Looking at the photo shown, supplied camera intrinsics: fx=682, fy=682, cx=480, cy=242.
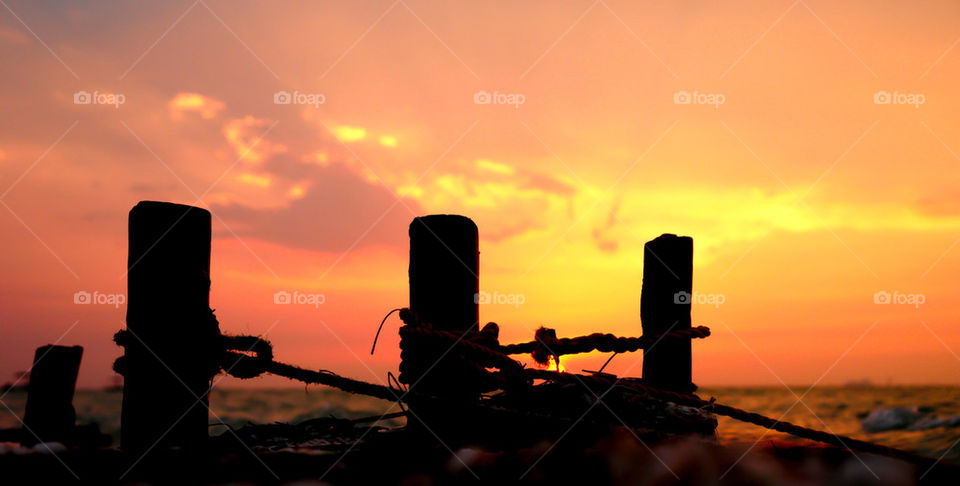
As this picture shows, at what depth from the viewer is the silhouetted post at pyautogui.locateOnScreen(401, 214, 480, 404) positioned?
4465 millimetres

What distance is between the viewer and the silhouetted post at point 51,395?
456 centimetres

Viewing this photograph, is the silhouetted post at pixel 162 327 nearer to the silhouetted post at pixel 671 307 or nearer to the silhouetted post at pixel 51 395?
the silhouetted post at pixel 51 395

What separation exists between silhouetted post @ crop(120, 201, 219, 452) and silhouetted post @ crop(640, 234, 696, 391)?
3.20m

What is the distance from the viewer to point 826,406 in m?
22.4

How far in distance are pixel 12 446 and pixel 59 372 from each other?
85cm

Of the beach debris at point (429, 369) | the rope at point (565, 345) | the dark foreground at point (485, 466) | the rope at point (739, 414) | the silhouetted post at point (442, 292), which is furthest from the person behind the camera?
the rope at point (565, 345)

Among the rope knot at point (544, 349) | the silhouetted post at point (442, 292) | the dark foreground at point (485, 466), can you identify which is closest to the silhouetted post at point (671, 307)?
the rope knot at point (544, 349)

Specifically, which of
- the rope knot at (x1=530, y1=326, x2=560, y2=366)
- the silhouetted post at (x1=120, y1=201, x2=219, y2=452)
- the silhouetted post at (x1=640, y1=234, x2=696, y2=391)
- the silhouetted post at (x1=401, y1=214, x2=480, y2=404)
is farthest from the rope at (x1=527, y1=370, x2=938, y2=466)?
the silhouetted post at (x1=120, y1=201, x2=219, y2=452)

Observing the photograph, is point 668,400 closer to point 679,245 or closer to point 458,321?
point 679,245

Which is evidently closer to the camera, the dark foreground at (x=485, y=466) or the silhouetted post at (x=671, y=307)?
the dark foreground at (x=485, y=466)

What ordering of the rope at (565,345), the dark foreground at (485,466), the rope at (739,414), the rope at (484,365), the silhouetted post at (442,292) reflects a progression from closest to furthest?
the dark foreground at (485,466), the rope at (739,414), the rope at (484,365), the silhouetted post at (442,292), the rope at (565,345)

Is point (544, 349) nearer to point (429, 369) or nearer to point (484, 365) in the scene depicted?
point (484, 365)

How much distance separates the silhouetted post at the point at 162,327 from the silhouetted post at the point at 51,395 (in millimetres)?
733

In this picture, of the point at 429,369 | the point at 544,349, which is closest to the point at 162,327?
the point at 429,369
